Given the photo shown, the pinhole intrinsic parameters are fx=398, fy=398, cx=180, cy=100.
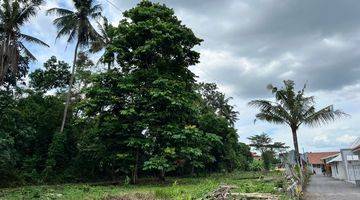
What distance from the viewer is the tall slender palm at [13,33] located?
29.6m

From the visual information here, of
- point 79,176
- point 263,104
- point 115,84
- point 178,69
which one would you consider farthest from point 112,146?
point 263,104

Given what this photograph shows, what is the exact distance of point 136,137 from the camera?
25.9m

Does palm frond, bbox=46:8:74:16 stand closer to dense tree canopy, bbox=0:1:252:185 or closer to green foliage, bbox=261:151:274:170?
dense tree canopy, bbox=0:1:252:185

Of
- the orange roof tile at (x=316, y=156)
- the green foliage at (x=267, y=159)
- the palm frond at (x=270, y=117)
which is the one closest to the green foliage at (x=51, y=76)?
the palm frond at (x=270, y=117)

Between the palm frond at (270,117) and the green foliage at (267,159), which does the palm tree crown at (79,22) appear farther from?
the green foliage at (267,159)

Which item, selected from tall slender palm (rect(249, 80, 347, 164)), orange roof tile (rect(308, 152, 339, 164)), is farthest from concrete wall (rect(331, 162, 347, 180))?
orange roof tile (rect(308, 152, 339, 164))

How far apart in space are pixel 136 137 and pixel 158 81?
13.0ft

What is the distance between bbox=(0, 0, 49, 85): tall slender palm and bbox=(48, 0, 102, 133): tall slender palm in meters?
4.22

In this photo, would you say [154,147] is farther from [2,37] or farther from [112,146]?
[2,37]

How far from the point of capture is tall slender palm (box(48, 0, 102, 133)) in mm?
36625

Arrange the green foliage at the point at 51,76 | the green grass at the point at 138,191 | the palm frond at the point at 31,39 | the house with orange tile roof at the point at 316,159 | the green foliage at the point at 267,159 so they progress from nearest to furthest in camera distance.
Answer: the green grass at the point at 138,191
the palm frond at the point at 31,39
the green foliage at the point at 51,76
the green foliage at the point at 267,159
the house with orange tile roof at the point at 316,159

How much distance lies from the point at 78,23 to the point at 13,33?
272 inches

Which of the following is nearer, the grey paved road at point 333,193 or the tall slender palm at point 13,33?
the grey paved road at point 333,193

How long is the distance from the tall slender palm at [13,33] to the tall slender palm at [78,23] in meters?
4.22
